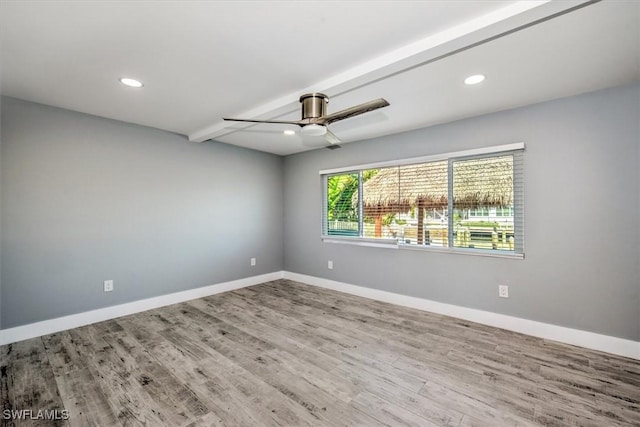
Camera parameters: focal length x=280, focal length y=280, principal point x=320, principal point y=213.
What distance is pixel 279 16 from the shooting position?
163cm

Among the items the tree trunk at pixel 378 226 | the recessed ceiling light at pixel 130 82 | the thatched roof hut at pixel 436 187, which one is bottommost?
the tree trunk at pixel 378 226

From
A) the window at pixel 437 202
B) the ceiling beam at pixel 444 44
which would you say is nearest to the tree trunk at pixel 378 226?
the window at pixel 437 202

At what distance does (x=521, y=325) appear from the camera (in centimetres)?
291

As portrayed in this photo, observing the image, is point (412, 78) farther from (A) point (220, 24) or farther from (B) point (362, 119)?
(A) point (220, 24)

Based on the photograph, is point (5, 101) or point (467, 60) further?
point (5, 101)

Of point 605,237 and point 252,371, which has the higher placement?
point 605,237

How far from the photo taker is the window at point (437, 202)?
3.05 meters

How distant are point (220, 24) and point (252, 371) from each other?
8.06ft

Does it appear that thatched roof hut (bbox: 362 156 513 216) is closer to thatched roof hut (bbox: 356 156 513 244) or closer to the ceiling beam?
thatched roof hut (bbox: 356 156 513 244)

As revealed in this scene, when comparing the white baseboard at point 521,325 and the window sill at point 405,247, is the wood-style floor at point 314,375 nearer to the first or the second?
the white baseboard at point 521,325

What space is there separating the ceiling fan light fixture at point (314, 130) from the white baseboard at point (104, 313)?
10.1ft

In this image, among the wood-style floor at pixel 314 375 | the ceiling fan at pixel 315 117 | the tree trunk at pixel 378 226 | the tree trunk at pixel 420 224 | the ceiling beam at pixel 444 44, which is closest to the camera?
the ceiling beam at pixel 444 44

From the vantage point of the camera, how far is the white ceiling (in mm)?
1590

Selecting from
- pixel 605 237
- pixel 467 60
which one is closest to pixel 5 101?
pixel 467 60
